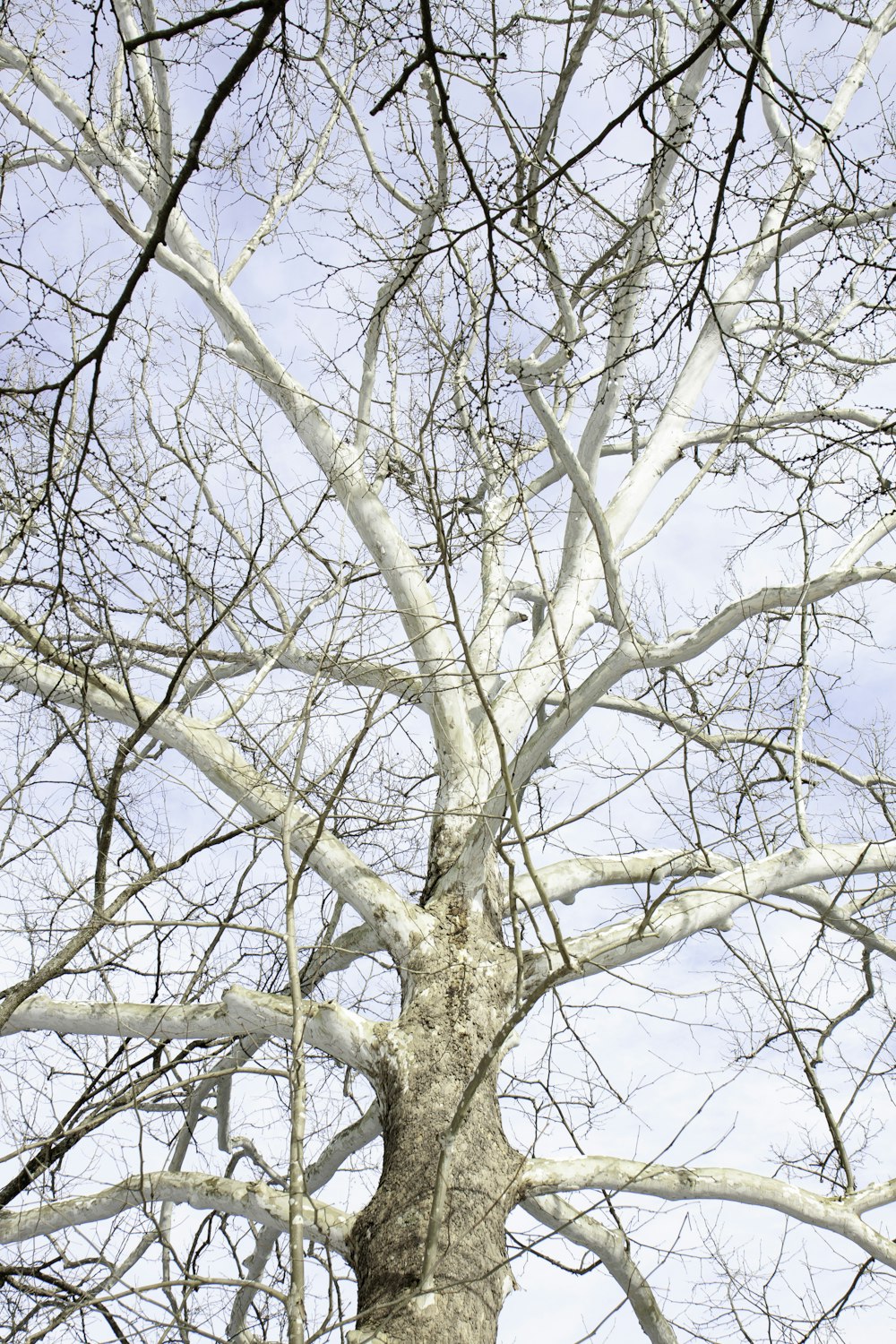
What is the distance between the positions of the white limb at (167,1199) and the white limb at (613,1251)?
3.27ft

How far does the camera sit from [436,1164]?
4.14m

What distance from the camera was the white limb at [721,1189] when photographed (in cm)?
461

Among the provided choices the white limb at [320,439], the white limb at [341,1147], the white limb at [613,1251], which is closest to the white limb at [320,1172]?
the white limb at [341,1147]

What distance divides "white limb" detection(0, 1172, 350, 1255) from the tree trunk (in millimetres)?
488

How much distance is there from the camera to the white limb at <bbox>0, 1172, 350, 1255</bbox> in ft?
14.9

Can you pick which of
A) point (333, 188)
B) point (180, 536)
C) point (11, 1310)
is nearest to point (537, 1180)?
point (11, 1310)

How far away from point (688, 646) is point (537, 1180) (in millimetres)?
2812


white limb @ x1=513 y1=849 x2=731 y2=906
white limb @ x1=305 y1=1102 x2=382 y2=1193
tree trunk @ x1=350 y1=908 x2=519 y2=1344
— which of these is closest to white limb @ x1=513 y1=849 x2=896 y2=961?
white limb @ x1=513 y1=849 x2=731 y2=906

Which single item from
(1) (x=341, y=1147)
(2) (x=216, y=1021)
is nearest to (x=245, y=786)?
(2) (x=216, y=1021)

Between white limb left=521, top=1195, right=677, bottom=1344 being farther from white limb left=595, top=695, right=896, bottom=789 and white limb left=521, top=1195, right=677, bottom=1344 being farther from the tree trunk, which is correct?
white limb left=595, top=695, right=896, bottom=789

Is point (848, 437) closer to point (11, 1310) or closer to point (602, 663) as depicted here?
point (602, 663)

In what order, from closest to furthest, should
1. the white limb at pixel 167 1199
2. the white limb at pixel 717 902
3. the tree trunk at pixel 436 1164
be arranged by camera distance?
the tree trunk at pixel 436 1164, the white limb at pixel 167 1199, the white limb at pixel 717 902

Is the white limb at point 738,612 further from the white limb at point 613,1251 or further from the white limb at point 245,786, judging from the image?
the white limb at point 613,1251

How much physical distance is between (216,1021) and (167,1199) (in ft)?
3.06
